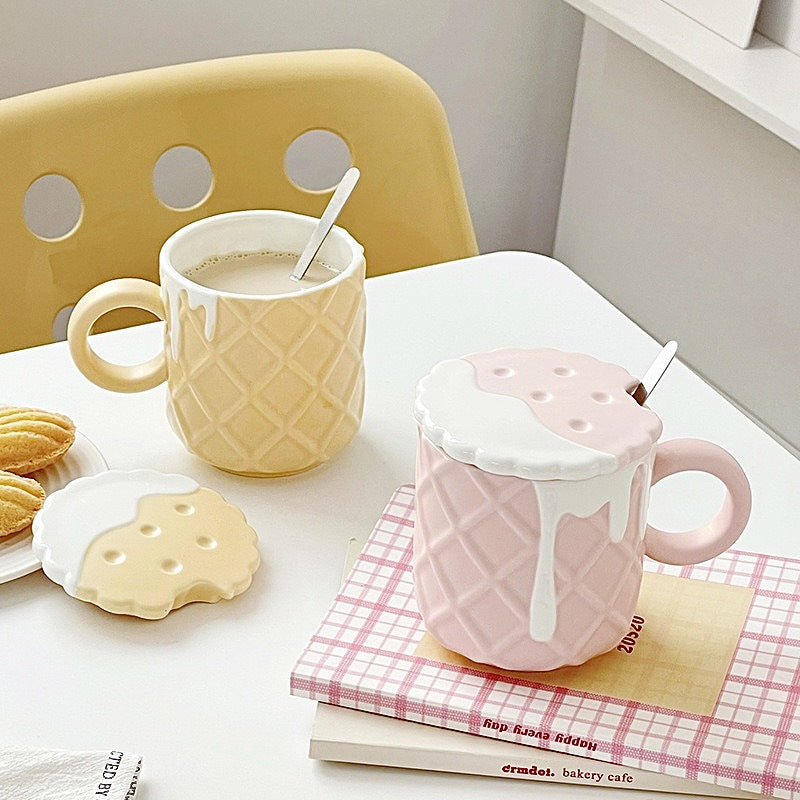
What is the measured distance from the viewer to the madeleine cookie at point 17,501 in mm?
652

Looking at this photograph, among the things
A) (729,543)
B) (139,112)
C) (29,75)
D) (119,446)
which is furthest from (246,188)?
(729,543)

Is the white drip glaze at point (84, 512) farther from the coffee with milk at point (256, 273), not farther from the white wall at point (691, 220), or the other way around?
the white wall at point (691, 220)

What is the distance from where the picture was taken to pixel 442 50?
180cm

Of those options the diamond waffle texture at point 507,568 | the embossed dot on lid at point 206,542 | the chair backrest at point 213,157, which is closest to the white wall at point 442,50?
the chair backrest at point 213,157

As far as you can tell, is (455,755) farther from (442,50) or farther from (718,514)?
(442,50)

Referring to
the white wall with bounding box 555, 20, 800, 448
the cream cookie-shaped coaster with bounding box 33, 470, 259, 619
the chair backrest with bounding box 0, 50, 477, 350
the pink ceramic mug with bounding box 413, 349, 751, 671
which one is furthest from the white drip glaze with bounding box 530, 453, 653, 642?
the white wall with bounding box 555, 20, 800, 448

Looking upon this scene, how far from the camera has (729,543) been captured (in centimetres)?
58

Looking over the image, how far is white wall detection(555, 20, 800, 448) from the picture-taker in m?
1.47

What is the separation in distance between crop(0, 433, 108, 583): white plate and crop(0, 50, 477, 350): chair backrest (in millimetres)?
387

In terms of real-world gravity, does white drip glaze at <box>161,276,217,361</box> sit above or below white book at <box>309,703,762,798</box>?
above

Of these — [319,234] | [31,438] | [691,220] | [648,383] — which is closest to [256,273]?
[319,234]

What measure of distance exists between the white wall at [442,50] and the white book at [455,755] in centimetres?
125

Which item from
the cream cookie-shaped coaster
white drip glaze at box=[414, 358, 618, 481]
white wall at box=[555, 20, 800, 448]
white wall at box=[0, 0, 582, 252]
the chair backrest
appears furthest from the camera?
white wall at box=[0, 0, 582, 252]

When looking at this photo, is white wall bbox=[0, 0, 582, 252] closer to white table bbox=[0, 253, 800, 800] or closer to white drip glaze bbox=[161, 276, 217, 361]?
white table bbox=[0, 253, 800, 800]
